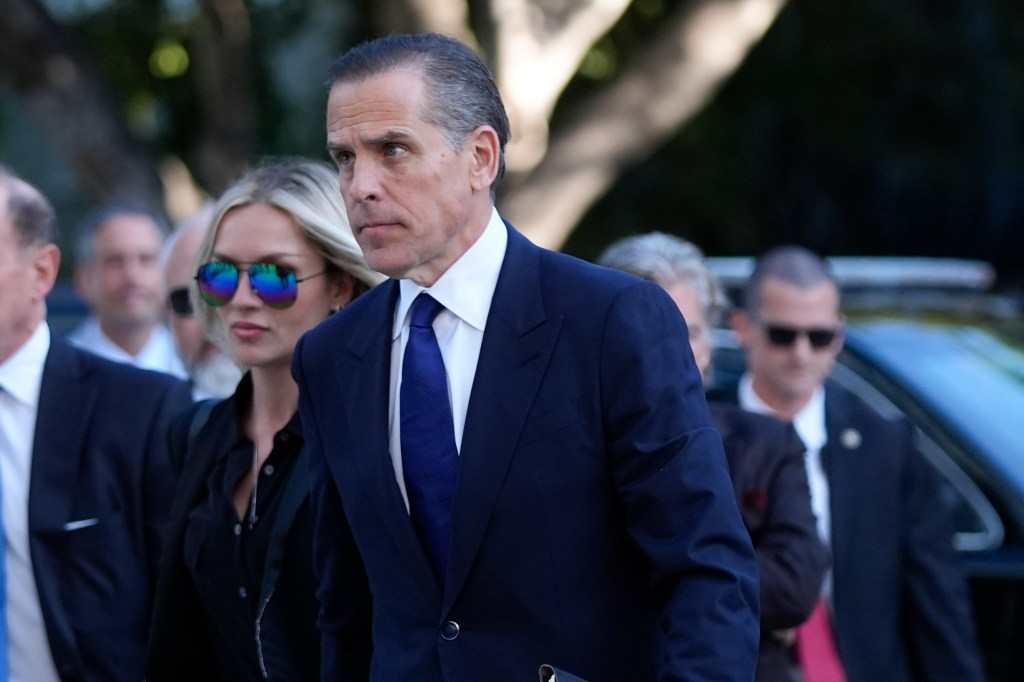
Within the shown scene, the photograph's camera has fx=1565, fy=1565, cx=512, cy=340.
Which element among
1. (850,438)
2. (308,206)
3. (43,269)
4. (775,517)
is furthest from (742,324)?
(43,269)

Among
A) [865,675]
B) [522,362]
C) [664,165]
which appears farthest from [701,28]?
[522,362]

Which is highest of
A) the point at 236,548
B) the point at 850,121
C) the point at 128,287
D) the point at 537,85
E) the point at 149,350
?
the point at 850,121

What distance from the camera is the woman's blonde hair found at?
363 cm

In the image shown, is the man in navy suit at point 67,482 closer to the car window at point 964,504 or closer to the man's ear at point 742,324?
the man's ear at point 742,324

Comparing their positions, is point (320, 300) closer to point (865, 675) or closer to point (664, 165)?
point (865, 675)

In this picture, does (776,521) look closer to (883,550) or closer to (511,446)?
(883,550)

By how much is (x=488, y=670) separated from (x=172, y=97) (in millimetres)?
10568

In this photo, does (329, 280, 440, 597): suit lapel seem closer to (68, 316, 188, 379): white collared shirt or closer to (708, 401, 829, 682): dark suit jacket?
(708, 401, 829, 682): dark suit jacket

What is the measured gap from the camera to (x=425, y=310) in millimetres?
2779

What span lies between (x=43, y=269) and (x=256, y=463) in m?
0.90

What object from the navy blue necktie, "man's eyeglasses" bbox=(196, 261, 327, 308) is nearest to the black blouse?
"man's eyeglasses" bbox=(196, 261, 327, 308)

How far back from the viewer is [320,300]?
365cm

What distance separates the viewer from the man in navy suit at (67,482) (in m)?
3.71

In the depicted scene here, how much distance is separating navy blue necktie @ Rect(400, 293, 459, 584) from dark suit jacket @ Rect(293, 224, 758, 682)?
0.12 feet
